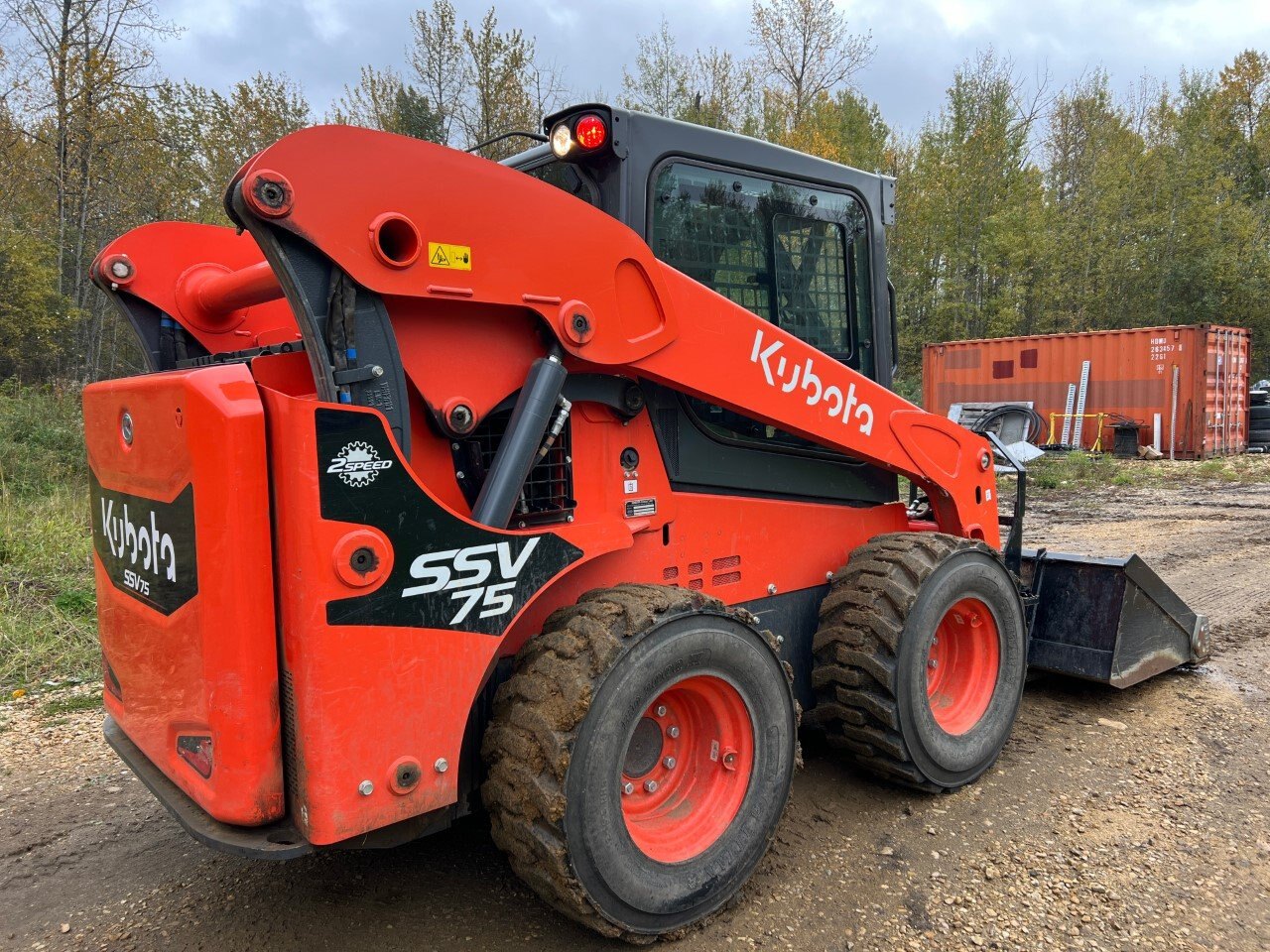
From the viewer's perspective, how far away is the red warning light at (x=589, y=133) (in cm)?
276

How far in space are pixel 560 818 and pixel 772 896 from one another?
0.98 metres

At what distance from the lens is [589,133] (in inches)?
109

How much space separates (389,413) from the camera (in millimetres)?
2109

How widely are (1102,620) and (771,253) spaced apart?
8.62 ft

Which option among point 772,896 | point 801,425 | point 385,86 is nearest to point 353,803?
point 772,896

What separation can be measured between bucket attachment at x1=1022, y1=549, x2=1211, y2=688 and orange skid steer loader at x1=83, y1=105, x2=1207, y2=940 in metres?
0.94

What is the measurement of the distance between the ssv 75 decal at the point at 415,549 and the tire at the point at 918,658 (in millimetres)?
1439

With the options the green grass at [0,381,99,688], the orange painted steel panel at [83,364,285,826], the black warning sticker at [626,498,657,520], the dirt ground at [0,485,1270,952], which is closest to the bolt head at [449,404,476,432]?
the orange painted steel panel at [83,364,285,826]

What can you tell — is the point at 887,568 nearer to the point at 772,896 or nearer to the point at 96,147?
the point at 772,896

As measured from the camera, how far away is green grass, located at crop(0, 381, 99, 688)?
5.14 metres

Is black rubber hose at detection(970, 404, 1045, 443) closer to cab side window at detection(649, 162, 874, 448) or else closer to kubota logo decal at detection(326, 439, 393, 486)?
cab side window at detection(649, 162, 874, 448)

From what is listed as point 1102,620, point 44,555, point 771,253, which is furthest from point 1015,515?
point 44,555

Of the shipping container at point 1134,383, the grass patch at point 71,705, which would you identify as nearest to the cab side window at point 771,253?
the grass patch at point 71,705

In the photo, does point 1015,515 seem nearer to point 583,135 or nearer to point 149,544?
point 583,135
